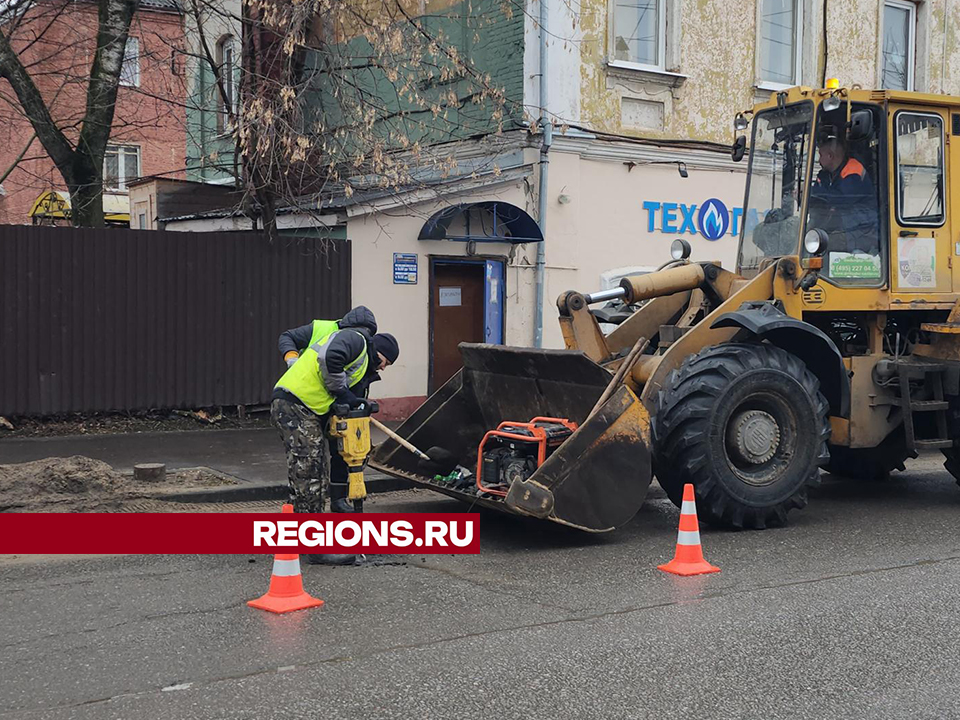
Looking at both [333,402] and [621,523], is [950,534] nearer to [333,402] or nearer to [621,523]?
[621,523]

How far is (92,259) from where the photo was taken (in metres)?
12.1

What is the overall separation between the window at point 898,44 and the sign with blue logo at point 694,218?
3.98 meters

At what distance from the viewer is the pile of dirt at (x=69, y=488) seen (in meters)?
8.46

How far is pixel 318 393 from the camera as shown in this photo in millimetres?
7344

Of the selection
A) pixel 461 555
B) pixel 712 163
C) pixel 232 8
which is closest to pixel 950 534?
pixel 461 555

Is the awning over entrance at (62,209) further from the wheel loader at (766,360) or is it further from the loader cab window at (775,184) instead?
the loader cab window at (775,184)

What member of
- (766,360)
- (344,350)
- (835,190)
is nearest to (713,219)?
(835,190)

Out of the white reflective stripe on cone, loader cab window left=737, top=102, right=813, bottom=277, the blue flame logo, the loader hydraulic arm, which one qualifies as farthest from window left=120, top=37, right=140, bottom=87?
the white reflective stripe on cone

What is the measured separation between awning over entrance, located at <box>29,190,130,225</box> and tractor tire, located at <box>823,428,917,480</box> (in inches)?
446

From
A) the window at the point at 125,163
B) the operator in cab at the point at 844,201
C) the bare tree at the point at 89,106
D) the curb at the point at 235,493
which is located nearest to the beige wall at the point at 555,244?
the bare tree at the point at 89,106

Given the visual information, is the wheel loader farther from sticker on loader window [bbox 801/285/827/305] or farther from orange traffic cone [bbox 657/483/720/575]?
orange traffic cone [bbox 657/483/720/575]

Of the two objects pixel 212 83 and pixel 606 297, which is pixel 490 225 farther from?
pixel 606 297

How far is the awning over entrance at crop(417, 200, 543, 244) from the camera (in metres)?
13.7

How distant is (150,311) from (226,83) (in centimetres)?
365
